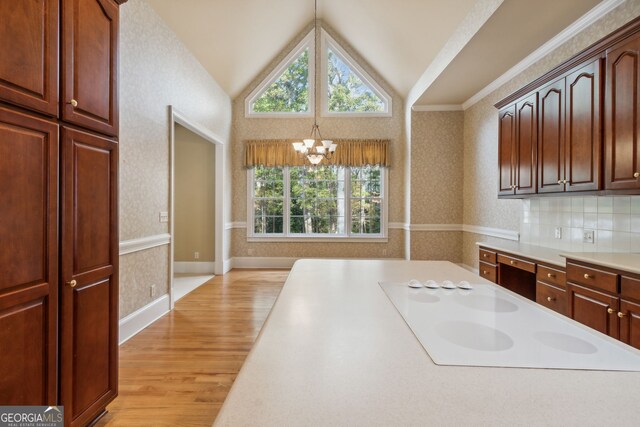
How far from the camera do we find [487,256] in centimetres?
352

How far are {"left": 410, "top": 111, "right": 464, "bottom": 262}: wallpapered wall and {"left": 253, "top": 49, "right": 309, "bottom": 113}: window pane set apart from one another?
7.14 ft

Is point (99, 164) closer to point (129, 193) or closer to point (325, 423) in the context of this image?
point (129, 193)

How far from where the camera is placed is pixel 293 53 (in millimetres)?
6312

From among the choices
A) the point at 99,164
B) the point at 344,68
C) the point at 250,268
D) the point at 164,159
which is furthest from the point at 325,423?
the point at 344,68

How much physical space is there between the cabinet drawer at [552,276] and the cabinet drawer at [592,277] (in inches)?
4.7

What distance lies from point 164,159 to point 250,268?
3.19 meters

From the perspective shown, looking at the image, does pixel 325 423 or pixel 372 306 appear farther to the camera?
pixel 372 306

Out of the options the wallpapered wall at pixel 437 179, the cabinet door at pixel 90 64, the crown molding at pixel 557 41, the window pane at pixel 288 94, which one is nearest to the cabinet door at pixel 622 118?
the crown molding at pixel 557 41

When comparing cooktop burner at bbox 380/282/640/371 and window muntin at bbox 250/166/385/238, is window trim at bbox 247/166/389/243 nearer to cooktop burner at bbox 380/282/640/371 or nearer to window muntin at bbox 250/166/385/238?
window muntin at bbox 250/166/385/238

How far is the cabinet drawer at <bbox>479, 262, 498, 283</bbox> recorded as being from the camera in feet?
11.1

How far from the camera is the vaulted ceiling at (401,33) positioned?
308 cm

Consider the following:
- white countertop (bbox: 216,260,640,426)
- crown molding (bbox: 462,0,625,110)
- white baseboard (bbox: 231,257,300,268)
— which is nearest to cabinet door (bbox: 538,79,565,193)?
crown molding (bbox: 462,0,625,110)

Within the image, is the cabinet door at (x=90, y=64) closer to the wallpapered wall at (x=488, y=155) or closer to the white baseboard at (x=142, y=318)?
the white baseboard at (x=142, y=318)

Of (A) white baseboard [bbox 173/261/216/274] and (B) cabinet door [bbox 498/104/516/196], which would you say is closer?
(B) cabinet door [bbox 498/104/516/196]
